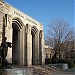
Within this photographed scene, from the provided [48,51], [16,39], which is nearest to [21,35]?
[16,39]

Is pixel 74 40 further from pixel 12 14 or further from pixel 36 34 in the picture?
pixel 12 14

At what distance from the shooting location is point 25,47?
116ft

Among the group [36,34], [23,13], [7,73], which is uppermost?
[23,13]

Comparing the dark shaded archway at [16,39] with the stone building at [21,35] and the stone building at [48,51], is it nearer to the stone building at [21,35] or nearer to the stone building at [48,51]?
the stone building at [21,35]

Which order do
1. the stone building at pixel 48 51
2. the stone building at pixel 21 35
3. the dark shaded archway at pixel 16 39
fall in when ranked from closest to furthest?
the stone building at pixel 21 35
the dark shaded archway at pixel 16 39
the stone building at pixel 48 51

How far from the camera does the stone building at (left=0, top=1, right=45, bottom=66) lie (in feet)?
93.1

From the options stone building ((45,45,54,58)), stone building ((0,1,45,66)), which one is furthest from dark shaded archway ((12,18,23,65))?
stone building ((45,45,54,58))

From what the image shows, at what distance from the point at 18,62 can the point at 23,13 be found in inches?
301

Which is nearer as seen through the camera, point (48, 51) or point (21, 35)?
point (21, 35)

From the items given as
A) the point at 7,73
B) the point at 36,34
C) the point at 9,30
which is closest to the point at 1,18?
the point at 9,30

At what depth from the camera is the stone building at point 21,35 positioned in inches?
1117

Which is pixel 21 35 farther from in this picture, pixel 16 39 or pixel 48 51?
pixel 48 51

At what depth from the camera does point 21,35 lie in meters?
35.2

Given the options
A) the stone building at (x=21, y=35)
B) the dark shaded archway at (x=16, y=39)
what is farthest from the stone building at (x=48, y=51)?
the dark shaded archway at (x=16, y=39)
